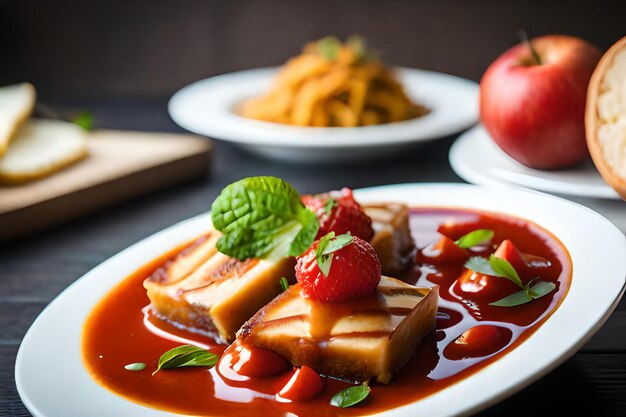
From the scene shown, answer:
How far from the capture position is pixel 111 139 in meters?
3.98

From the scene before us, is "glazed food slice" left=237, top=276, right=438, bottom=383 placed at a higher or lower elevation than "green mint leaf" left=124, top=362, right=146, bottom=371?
higher

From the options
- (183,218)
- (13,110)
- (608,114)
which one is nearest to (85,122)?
(13,110)

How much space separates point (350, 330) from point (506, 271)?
1.66 ft

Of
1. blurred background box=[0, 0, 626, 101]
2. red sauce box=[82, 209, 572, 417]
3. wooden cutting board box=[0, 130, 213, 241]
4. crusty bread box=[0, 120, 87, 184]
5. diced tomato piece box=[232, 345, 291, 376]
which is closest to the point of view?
red sauce box=[82, 209, 572, 417]

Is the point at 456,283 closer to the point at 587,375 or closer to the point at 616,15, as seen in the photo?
the point at 587,375

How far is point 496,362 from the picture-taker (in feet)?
5.42

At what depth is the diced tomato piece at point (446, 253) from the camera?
228 cm

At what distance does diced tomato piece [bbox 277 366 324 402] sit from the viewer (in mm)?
1663

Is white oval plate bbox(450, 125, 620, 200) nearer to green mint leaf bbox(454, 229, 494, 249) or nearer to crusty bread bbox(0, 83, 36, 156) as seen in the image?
green mint leaf bbox(454, 229, 494, 249)

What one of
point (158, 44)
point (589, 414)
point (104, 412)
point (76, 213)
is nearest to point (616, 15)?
point (158, 44)

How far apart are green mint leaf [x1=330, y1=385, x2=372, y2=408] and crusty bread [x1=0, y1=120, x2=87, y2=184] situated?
2136 mm

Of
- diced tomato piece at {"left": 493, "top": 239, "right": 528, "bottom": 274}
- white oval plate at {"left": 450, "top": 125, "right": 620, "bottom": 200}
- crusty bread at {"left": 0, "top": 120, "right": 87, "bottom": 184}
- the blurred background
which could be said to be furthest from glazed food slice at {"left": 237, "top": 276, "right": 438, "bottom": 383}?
the blurred background

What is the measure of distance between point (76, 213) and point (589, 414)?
221cm

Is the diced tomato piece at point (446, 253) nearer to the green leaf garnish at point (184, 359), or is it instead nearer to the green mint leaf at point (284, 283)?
the green mint leaf at point (284, 283)
